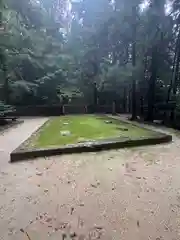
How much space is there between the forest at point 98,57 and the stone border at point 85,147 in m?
3.53

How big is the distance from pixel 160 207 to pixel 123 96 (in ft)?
51.0

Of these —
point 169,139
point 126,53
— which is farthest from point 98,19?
point 169,139

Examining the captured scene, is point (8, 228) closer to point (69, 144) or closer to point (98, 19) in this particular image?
point (69, 144)

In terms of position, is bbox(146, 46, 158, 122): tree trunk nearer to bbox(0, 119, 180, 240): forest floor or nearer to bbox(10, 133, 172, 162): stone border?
bbox(10, 133, 172, 162): stone border

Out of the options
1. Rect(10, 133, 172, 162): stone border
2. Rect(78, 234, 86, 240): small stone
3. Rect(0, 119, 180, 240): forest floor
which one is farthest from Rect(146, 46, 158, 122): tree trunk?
Rect(78, 234, 86, 240): small stone

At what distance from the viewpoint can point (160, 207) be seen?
257cm

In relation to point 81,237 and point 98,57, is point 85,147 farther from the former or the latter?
point 98,57

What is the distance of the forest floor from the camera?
85.7 inches

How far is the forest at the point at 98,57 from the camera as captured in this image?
397 inches

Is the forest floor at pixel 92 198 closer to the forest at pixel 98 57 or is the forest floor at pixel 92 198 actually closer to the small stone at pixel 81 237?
the small stone at pixel 81 237

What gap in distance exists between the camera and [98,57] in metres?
17.0

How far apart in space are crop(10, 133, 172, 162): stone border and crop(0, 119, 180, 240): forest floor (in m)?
0.21

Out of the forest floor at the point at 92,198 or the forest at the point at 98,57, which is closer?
the forest floor at the point at 92,198

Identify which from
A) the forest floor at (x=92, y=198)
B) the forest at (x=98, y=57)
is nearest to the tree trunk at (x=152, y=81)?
the forest at (x=98, y=57)
